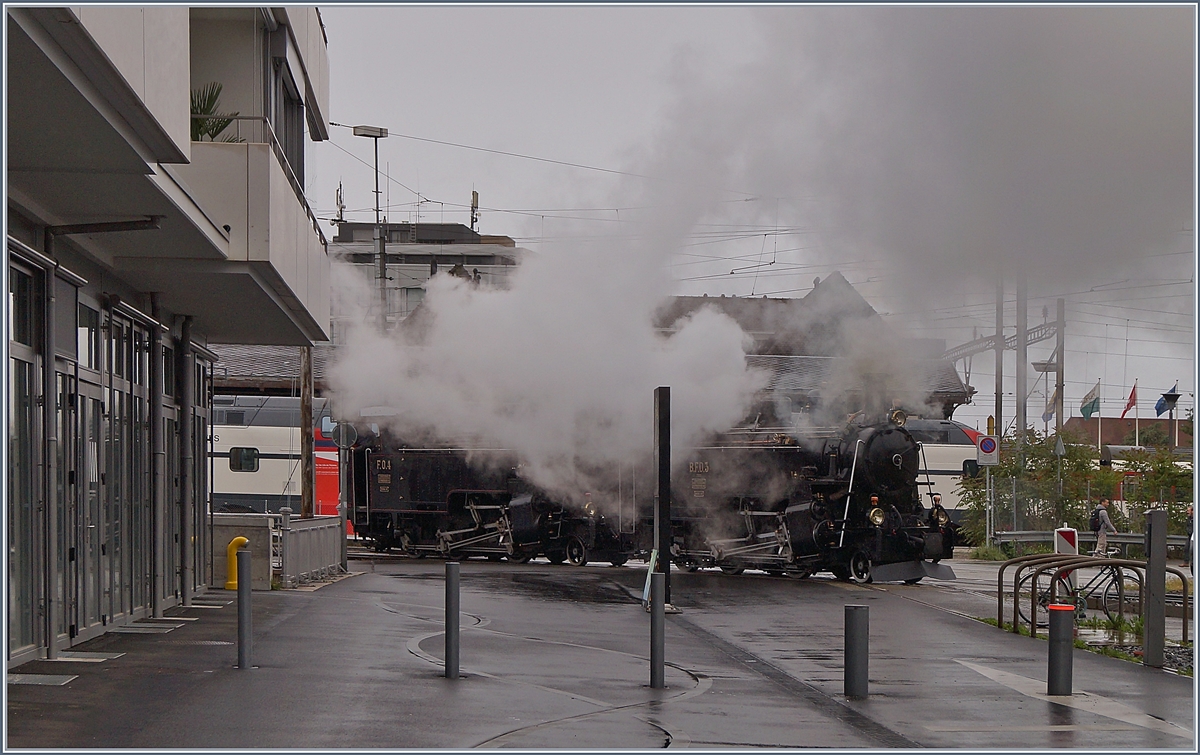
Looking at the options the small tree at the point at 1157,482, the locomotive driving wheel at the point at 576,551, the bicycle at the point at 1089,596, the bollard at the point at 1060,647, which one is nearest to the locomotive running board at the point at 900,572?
the bicycle at the point at 1089,596

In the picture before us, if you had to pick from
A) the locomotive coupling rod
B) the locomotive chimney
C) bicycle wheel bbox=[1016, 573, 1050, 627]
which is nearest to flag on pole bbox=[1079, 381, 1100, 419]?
the locomotive chimney

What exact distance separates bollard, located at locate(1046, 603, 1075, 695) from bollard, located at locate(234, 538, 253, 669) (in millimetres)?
6009

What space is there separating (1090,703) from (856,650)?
1797 mm

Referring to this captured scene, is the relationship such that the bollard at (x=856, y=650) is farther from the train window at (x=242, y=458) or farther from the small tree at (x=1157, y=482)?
the small tree at (x=1157, y=482)

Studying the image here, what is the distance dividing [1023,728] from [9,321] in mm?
7672

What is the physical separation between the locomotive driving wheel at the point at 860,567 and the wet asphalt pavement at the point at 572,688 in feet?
19.1

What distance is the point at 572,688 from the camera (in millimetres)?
9734

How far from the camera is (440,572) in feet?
78.9

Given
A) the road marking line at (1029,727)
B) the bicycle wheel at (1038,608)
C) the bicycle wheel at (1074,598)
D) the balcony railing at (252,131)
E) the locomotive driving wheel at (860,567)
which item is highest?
the balcony railing at (252,131)

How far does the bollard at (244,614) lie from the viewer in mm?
10141

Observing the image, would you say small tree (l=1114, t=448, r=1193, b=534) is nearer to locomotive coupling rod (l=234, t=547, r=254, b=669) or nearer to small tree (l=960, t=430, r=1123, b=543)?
small tree (l=960, t=430, r=1123, b=543)

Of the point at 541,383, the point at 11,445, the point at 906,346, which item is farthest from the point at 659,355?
the point at 11,445

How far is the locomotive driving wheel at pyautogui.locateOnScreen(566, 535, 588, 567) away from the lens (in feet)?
89.2

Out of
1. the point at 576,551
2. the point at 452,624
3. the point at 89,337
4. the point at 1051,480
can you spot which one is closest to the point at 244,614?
the point at 452,624
